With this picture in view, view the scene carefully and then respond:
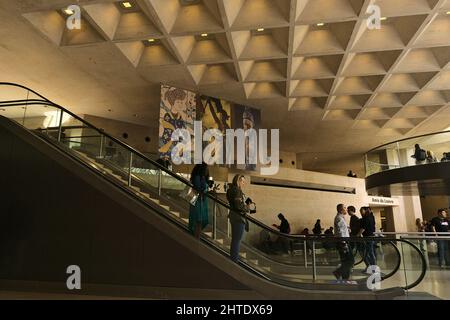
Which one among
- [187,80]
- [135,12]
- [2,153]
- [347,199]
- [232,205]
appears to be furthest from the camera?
[347,199]

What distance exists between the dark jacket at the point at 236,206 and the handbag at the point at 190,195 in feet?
1.96

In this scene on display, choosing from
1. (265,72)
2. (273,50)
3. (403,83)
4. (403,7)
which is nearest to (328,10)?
(403,7)

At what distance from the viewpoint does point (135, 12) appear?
840 centimetres

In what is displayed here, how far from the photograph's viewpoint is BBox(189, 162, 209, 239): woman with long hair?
5277 mm

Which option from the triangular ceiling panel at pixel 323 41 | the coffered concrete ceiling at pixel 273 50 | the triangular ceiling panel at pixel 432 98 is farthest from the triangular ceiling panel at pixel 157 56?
the triangular ceiling panel at pixel 432 98

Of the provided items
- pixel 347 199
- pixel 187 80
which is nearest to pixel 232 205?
pixel 187 80

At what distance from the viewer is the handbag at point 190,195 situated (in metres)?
5.33

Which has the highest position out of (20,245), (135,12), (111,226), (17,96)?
(135,12)

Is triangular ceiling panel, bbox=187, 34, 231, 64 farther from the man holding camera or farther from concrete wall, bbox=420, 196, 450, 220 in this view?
concrete wall, bbox=420, 196, 450, 220

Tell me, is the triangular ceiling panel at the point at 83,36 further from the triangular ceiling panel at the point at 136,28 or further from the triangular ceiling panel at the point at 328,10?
the triangular ceiling panel at the point at 328,10

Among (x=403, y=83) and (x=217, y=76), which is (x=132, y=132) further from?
(x=403, y=83)
